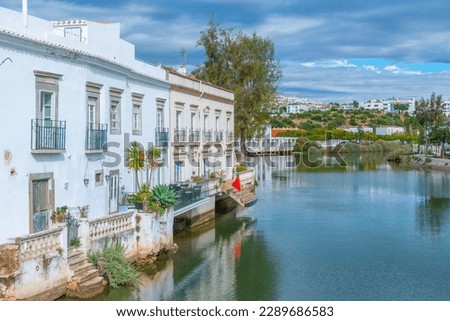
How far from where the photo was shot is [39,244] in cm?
1328

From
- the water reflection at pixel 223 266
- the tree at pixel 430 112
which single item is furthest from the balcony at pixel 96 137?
the tree at pixel 430 112

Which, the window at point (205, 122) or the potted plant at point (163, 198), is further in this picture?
the window at point (205, 122)

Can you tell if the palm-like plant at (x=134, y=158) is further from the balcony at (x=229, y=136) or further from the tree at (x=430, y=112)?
the tree at (x=430, y=112)

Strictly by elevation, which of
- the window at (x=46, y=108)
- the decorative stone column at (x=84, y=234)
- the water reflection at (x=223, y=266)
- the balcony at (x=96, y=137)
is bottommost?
the water reflection at (x=223, y=266)

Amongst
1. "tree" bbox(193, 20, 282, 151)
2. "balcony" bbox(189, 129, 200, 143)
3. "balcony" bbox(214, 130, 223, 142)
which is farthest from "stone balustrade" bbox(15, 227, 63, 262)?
"tree" bbox(193, 20, 282, 151)

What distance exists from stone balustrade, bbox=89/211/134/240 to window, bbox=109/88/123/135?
337cm

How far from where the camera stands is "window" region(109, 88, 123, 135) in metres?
19.8

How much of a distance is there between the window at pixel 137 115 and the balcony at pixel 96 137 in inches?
143

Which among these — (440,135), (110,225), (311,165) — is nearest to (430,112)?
(440,135)

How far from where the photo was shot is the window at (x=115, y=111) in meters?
19.8

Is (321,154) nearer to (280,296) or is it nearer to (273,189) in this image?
(273,189)

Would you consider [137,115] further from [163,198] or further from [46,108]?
[46,108]

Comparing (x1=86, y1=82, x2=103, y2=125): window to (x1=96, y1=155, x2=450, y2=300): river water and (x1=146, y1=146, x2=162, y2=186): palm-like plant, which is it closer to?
(x1=146, y1=146, x2=162, y2=186): palm-like plant
